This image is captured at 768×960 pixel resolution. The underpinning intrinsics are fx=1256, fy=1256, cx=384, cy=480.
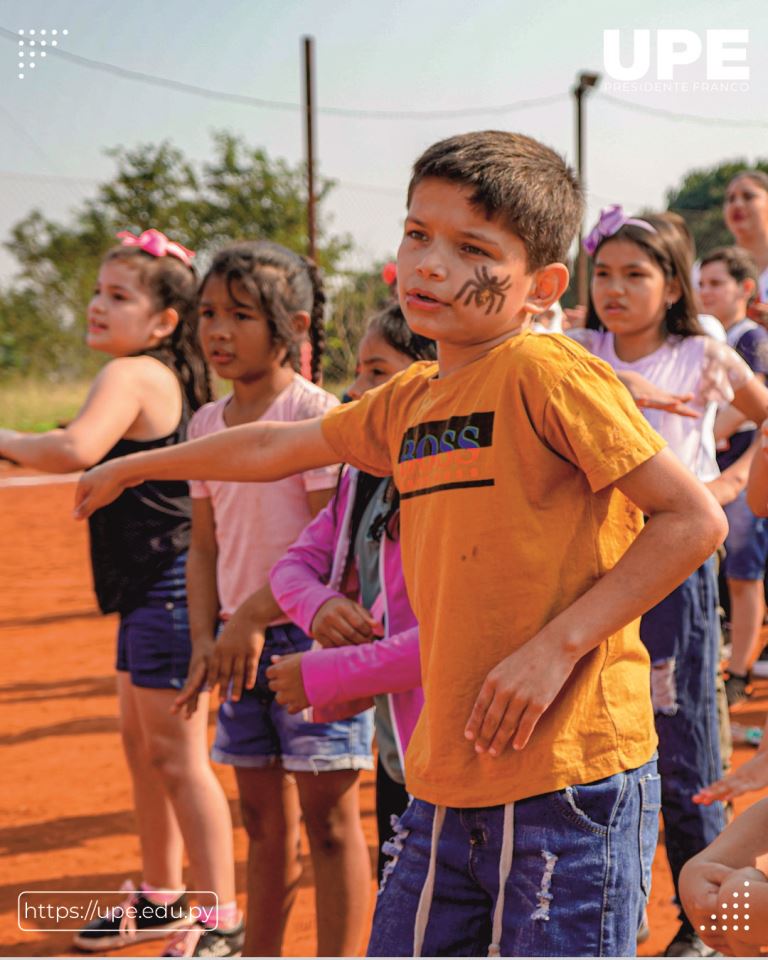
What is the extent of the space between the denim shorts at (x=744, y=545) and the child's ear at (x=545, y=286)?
12.5 feet

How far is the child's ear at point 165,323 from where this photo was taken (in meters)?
3.63

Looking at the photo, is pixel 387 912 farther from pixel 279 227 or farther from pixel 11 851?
pixel 279 227

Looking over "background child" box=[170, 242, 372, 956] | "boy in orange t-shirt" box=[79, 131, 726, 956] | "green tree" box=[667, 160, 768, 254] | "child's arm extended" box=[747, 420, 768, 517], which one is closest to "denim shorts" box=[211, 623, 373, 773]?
"background child" box=[170, 242, 372, 956]

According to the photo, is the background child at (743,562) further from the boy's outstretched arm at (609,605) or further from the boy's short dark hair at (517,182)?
the boy's outstretched arm at (609,605)

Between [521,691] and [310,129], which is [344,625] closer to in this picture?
[521,691]

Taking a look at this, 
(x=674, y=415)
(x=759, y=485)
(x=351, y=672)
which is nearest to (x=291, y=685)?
(x=351, y=672)

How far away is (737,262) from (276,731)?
4359 millimetres

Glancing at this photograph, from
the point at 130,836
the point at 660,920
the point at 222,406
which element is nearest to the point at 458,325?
the point at 222,406

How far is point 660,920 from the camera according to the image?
144 inches

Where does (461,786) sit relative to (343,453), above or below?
below

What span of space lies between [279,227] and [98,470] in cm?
1964

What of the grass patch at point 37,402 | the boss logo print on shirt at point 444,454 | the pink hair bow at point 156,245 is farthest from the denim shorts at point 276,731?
the grass patch at point 37,402

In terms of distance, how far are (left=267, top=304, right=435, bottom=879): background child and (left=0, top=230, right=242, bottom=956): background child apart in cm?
79

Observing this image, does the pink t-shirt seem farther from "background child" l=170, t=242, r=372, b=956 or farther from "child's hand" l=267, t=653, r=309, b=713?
"child's hand" l=267, t=653, r=309, b=713
